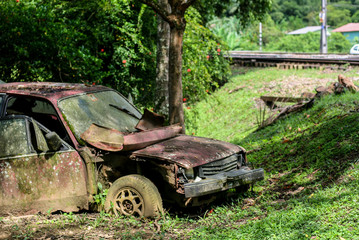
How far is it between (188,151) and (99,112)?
149 centimetres

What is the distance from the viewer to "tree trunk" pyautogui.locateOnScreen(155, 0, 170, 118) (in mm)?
10234

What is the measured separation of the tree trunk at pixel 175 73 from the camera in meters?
8.54

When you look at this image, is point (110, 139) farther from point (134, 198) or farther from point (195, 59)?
point (195, 59)

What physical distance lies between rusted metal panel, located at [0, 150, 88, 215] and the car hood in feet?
2.78

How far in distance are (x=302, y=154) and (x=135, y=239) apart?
4.51m

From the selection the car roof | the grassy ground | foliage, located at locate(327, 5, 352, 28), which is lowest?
the grassy ground

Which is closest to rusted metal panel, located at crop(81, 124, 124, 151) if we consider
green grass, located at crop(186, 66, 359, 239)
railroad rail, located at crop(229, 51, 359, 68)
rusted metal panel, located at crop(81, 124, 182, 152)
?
rusted metal panel, located at crop(81, 124, 182, 152)

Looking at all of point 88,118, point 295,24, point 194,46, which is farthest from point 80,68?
point 295,24

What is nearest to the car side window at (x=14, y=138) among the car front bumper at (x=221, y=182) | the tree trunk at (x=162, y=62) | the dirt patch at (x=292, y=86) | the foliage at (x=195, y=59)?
the car front bumper at (x=221, y=182)

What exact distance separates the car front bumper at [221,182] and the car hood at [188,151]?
9.4 inches

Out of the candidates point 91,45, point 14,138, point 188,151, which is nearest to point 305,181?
point 188,151

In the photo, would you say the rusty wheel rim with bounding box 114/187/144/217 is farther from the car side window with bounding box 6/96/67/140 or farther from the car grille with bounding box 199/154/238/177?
the car side window with bounding box 6/96/67/140

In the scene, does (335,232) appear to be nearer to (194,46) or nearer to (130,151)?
(130,151)

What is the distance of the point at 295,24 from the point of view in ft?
266
